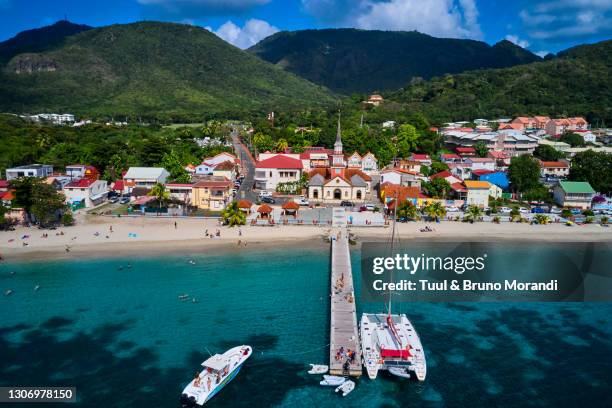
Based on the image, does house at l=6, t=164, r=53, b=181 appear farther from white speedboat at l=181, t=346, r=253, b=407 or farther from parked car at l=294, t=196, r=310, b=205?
white speedboat at l=181, t=346, r=253, b=407

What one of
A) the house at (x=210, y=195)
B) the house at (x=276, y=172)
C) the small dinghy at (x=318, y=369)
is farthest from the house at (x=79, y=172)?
the small dinghy at (x=318, y=369)

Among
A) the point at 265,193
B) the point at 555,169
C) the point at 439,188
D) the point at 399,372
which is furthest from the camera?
the point at 555,169

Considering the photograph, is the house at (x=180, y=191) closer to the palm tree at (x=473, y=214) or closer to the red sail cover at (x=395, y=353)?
the palm tree at (x=473, y=214)

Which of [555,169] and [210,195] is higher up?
[555,169]

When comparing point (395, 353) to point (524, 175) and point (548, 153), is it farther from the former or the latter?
point (548, 153)

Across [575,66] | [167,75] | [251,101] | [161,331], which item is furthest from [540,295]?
[167,75]

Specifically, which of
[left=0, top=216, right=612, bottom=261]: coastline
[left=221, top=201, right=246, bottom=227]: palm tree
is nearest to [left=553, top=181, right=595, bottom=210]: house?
[left=0, top=216, right=612, bottom=261]: coastline

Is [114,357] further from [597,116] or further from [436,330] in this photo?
[597,116]

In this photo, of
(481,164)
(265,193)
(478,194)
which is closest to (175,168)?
(265,193)
